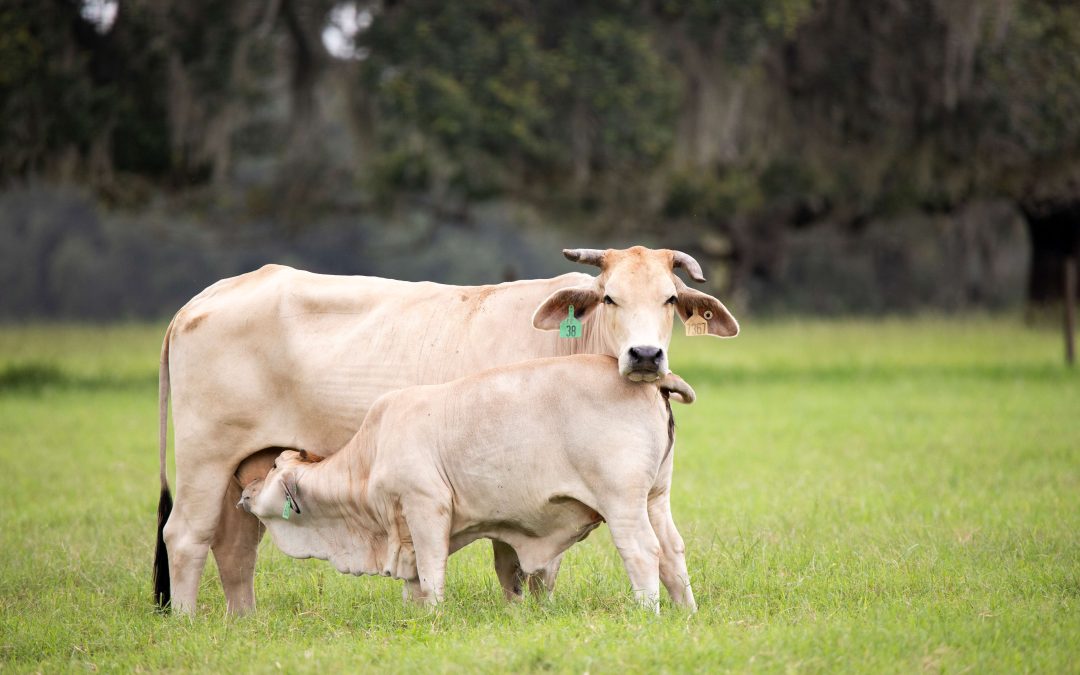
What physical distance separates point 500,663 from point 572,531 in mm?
902

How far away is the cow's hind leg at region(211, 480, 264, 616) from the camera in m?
6.21

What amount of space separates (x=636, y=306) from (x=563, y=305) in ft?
1.36

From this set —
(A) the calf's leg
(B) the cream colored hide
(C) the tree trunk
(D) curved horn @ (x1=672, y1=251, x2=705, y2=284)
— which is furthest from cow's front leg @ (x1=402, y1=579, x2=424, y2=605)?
(C) the tree trunk

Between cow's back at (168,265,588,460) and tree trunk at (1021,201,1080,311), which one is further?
tree trunk at (1021,201,1080,311)

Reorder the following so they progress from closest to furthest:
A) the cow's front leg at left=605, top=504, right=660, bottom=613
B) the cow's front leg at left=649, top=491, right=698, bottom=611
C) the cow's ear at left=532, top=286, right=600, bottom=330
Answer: the cow's front leg at left=605, top=504, right=660, bottom=613
the cow's front leg at left=649, top=491, right=698, bottom=611
the cow's ear at left=532, top=286, right=600, bottom=330

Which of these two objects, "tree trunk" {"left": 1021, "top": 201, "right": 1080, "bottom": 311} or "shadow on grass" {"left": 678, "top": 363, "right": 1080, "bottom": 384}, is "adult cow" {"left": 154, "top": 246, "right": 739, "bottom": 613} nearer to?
"shadow on grass" {"left": 678, "top": 363, "right": 1080, "bottom": 384}

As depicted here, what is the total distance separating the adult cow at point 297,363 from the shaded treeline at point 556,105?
9940 millimetres

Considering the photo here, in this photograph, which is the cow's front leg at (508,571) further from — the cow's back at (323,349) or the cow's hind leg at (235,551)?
the cow's hind leg at (235,551)

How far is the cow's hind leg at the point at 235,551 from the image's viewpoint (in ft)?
20.4

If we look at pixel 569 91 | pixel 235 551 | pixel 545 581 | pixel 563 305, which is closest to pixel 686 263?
pixel 563 305

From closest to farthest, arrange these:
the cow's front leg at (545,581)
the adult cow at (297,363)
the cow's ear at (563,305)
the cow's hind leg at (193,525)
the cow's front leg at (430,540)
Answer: the cow's front leg at (430,540), the cow's ear at (563,305), the cow's front leg at (545,581), the adult cow at (297,363), the cow's hind leg at (193,525)

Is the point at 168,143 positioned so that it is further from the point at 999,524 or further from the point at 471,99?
the point at 999,524

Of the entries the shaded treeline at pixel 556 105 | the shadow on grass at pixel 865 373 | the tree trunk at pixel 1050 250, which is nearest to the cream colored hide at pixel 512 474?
the shaded treeline at pixel 556 105

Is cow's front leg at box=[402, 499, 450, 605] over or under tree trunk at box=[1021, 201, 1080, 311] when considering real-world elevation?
under
